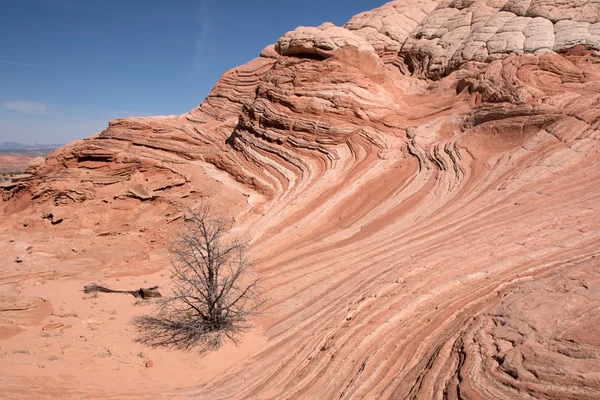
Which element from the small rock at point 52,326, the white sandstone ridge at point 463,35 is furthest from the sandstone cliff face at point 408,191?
the small rock at point 52,326

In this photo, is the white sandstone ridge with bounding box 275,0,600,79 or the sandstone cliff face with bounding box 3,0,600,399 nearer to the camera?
the sandstone cliff face with bounding box 3,0,600,399

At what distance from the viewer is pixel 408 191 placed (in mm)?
11914

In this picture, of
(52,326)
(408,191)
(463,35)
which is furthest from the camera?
(463,35)

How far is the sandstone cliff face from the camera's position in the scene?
4.68 metres

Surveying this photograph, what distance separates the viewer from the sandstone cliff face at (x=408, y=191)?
4680mm

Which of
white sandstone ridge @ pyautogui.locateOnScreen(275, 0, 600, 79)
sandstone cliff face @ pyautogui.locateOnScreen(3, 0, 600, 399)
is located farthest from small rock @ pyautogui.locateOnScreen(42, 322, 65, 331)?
white sandstone ridge @ pyautogui.locateOnScreen(275, 0, 600, 79)

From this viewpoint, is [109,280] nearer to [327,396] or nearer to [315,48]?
[327,396]

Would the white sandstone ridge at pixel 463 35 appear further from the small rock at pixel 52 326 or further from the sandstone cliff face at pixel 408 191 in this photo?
the small rock at pixel 52 326

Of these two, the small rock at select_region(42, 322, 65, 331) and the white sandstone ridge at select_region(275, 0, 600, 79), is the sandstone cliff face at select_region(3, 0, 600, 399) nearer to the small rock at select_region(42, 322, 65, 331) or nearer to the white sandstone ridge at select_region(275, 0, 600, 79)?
the white sandstone ridge at select_region(275, 0, 600, 79)

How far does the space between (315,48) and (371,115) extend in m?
3.67

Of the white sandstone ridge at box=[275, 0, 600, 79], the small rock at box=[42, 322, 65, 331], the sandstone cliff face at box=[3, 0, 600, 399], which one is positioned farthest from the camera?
the white sandstone ridge at box=[275, 0, 600, 79]

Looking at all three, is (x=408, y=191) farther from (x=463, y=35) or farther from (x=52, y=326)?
(x=463, y=35)

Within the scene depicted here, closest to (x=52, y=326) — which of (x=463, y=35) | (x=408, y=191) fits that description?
(x=408, y=191)

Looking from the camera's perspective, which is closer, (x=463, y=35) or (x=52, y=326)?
(x=52, y=326)
